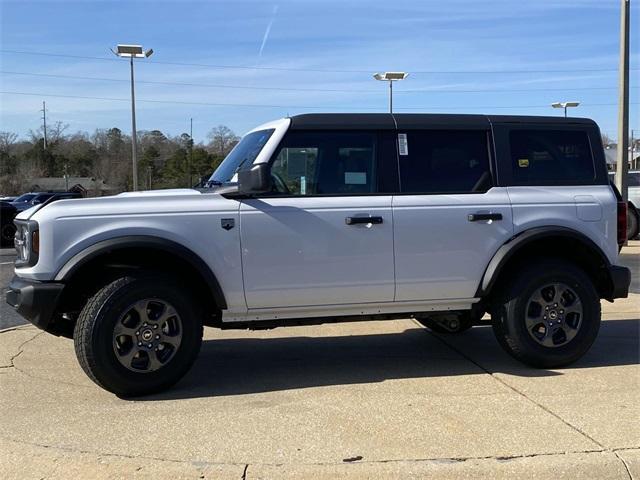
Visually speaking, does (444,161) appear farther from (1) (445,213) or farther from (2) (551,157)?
(2) (551,157)

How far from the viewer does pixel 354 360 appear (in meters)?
5.78

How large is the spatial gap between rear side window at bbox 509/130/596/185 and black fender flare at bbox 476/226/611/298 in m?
0.45

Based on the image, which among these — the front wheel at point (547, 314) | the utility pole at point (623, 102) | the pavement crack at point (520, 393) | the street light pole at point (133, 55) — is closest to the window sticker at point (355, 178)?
the front wheel at point (547, 314)

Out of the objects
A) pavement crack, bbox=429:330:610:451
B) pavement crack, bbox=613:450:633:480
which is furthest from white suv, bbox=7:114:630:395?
pavement crack, bbox=613:450:633:480

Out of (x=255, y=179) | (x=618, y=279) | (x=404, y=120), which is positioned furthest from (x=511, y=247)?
(x=255, y=179)

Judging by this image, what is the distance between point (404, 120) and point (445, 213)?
833 mm

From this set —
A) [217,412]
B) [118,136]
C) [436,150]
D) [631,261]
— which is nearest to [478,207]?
[436,150]

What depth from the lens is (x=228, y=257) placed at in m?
4.76

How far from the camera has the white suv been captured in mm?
4578

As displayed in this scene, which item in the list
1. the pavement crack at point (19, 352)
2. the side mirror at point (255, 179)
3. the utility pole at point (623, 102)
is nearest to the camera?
the side mirror at point (255, 179)

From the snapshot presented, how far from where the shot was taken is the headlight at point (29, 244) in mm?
4527

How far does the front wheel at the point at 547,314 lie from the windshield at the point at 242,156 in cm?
230

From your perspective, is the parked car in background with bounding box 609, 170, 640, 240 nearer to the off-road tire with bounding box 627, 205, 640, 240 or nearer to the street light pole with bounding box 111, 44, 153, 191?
the off-road tire with bounding box 627, 205, 640, 240

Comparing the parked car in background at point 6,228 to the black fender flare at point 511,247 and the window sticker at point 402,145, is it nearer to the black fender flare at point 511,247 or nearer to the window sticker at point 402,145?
the window sticker at point 402,145
